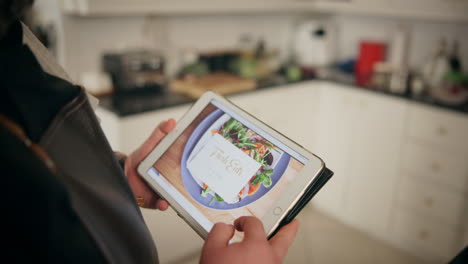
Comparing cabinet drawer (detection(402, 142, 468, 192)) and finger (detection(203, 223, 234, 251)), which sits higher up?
finger (detection(203, 223, 234, 251))

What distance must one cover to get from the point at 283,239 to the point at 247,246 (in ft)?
0.32

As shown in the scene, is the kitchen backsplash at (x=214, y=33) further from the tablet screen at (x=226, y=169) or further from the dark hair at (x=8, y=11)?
→ the dark hair at (x=8, y=11)

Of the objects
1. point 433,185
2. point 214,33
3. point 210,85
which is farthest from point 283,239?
point 214,33

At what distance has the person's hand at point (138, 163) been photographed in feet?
2.72

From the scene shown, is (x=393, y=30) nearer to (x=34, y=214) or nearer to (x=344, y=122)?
(x=344, y=122)

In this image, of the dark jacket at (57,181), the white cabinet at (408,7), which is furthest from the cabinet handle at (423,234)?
the dark jacket at (57,181)

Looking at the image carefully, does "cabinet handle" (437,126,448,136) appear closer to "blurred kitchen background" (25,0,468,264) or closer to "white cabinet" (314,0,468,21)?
"blurred kitchen background" (25,0,468,264)

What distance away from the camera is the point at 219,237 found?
0.57 metres

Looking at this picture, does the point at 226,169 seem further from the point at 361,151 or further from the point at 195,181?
the point at 361,151

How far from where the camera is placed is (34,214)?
35 cm

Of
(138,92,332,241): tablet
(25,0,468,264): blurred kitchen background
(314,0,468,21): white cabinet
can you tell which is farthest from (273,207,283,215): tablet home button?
(314,0,468,21): white cabinet

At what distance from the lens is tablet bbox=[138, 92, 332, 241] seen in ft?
2.15

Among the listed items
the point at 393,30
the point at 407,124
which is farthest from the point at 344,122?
the point at 393,30

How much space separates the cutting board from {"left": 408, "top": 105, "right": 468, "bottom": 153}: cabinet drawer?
85cm
